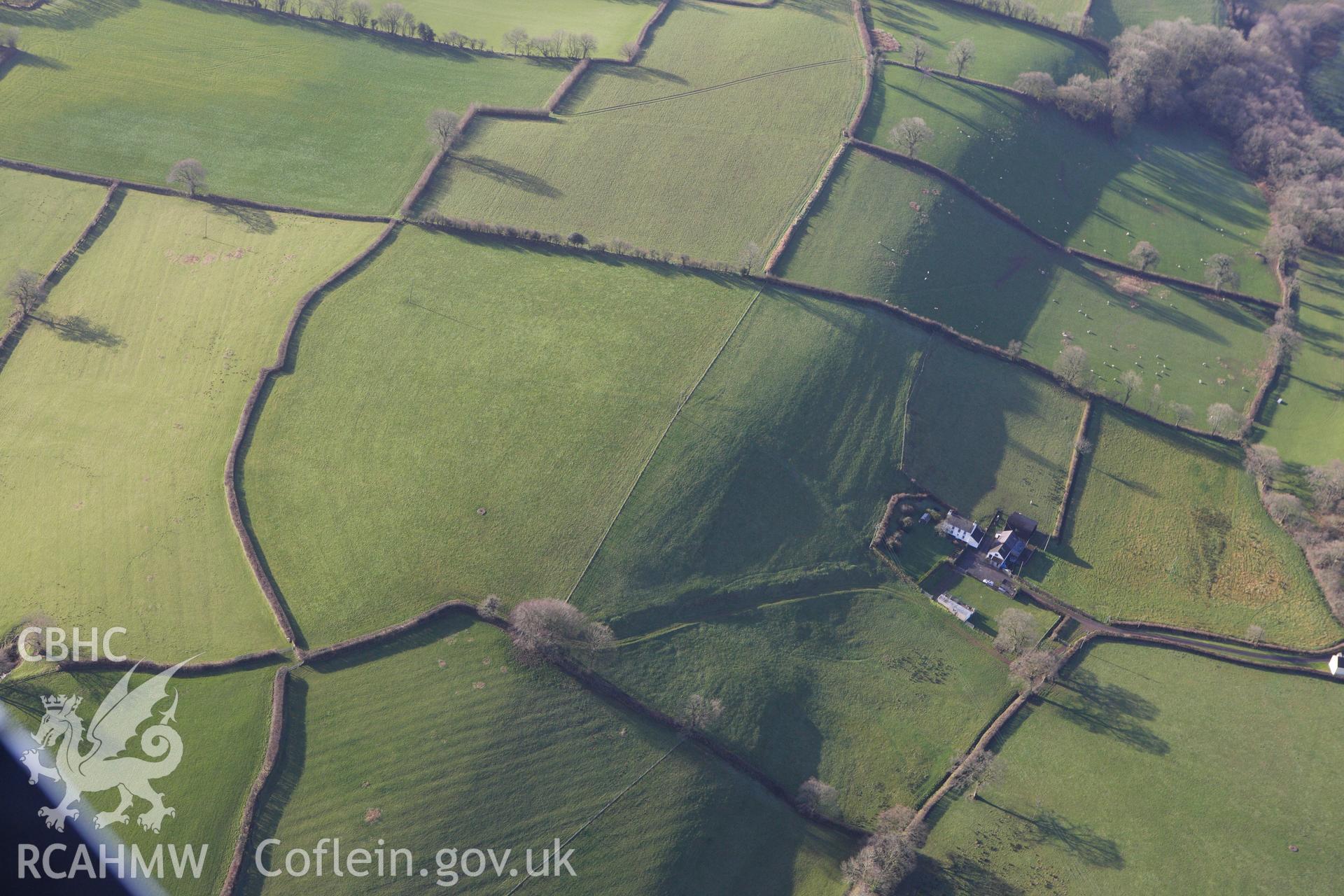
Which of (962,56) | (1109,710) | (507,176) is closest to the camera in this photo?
(1109,710)

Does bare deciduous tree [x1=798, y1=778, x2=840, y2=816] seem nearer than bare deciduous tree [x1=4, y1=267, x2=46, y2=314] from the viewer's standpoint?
Yes

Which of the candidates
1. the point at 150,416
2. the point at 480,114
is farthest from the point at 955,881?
the point at 480,114

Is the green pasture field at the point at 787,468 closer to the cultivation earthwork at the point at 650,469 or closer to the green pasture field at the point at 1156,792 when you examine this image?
the cultivation earthwork at the point at 650,469

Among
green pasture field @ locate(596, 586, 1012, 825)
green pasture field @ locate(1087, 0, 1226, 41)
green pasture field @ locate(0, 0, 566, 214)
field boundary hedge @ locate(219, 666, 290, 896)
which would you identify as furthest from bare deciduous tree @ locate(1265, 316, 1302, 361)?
field boundary hedge @ locate(219, 666, 290, 896)

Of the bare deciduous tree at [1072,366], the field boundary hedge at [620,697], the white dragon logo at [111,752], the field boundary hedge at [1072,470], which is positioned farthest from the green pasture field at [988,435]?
the white dragon logo at [111,752]

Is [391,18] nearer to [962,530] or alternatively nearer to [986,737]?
[962,530]

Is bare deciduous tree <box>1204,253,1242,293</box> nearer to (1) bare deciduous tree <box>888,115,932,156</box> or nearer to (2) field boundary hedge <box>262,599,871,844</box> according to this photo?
(1) bare deciduous tree <box>888,115,932,156</box>
